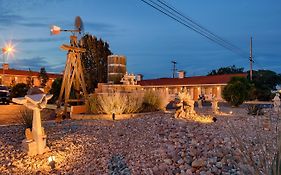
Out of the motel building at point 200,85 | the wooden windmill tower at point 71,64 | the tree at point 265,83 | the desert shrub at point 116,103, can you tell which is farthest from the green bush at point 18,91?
the tree at point 265,83

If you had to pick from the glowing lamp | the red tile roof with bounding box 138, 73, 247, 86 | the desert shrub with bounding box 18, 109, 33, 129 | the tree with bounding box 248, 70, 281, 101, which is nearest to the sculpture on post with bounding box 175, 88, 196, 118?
the desert shrub with bounding box 18, 109, 33, 129

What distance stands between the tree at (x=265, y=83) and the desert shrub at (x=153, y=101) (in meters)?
22.8

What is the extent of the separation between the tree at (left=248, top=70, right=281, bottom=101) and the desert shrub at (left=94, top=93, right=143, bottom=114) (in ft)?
81.0

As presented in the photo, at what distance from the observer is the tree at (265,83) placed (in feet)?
115

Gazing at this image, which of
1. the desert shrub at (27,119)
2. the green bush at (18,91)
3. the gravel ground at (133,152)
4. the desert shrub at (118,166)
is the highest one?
the green bush at (18,91)

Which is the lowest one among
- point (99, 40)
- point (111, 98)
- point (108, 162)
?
point (108, 162)

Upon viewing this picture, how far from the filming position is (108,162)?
21.1 ft

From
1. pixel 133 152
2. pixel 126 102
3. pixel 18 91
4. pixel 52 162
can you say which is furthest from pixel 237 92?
pixel 52 162

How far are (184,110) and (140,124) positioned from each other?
9.69ft

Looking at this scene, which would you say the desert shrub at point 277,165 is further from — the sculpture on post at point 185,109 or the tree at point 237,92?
the tree at point 237,92

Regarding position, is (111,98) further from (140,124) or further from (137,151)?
(137,151)

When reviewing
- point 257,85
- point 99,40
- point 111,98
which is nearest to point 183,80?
point 257,85

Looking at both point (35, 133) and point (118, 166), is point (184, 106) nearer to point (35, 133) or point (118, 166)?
point (118, 166)

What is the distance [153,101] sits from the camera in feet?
47.5
